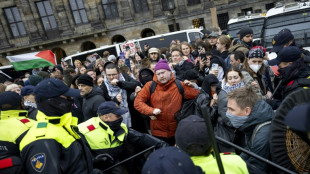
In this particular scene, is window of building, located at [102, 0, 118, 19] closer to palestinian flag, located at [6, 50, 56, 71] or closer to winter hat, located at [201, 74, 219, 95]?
palestinian flag, located at [6, 50, 56, 71]

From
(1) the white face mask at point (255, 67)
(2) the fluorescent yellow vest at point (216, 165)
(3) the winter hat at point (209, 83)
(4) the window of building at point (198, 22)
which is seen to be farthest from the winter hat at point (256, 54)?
(4) the window of building at point (198, 22)

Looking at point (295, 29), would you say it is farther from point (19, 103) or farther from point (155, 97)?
point (19, 103)

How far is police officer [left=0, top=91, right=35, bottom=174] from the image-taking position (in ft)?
5.66

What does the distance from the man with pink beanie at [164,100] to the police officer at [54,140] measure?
127 cm

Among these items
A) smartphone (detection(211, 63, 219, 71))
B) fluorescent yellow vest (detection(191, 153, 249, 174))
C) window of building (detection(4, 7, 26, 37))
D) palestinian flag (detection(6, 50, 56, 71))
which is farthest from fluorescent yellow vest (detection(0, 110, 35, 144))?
window of building (detection(4, 7, 26, 37))

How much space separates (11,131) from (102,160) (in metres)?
0.94

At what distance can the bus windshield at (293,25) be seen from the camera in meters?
5.99

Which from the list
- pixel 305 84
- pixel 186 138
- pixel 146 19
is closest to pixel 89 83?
pixel 186 138

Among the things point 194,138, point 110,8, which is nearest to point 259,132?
point 194,138

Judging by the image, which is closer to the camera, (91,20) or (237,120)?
(237,120)

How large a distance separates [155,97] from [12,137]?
1.92m

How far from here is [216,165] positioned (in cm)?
152

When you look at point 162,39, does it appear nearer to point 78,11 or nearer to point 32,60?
point 32,60

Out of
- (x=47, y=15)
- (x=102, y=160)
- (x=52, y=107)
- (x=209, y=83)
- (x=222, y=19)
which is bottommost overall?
(x=102, y=160)
